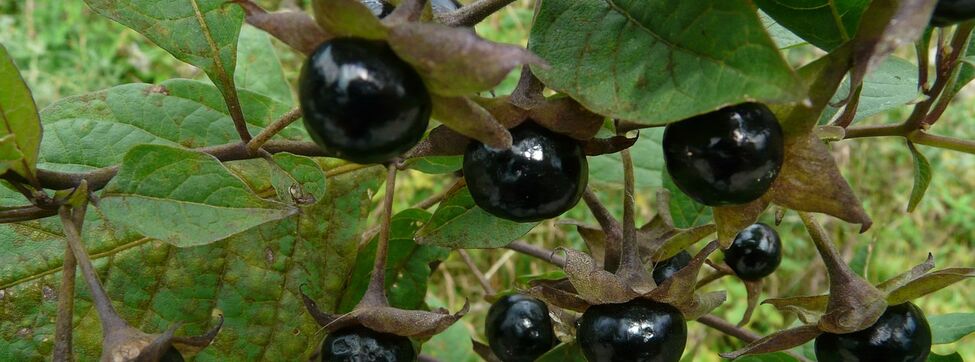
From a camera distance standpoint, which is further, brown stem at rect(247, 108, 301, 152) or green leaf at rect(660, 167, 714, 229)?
green leaf at rect(660, 167, 714, 229)

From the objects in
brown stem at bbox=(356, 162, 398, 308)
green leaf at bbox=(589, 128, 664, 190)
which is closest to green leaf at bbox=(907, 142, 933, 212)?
green leaf at bbox=(589, 128, 664, 190)

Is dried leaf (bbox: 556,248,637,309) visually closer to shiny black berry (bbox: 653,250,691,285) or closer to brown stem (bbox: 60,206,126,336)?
shiny black berry (bbox: 653,250,691,285)

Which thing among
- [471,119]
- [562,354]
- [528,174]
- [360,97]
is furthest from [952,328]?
[360,97]

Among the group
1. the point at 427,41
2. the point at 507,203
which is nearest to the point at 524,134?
the point at 507,203

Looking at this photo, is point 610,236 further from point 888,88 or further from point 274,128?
point 888,88

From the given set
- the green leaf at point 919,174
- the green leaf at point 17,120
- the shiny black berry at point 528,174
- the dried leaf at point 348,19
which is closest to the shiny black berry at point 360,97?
the dried leaf at point 348,19

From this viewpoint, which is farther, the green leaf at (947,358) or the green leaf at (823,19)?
the green leaf at (947,358)

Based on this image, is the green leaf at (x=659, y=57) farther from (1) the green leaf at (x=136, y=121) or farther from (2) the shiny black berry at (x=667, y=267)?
(1) the green leaf at (x=136, y=121)
